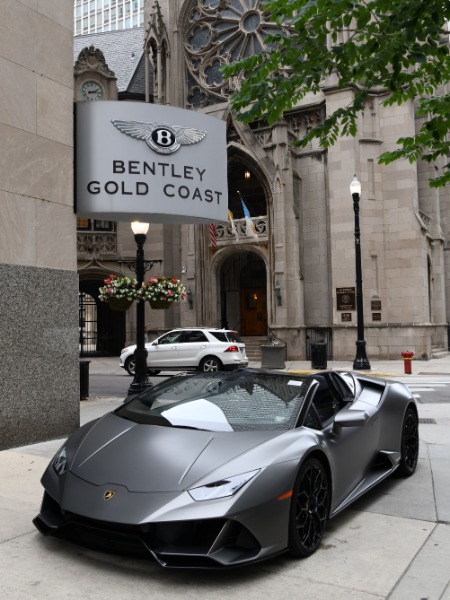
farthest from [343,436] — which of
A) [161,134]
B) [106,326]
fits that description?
[106,326]

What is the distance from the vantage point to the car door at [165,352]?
63.5ft

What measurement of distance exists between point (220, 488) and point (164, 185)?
6.75 m

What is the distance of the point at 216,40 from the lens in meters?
32.1

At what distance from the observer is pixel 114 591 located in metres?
3.31

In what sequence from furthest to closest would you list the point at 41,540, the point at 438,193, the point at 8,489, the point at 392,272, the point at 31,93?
1. the point at 438,193
2. the point at 392,272
3. the point at 31,93
4. the point at 8,489
5. the point at 41,540

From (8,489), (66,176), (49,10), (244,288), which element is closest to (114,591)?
(8,489)

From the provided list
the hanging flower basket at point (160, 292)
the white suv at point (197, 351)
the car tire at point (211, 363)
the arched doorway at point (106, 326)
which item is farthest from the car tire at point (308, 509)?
the arched doorway at point (106, 326)

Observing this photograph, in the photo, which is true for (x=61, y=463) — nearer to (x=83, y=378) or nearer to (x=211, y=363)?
(x=83, y=378)

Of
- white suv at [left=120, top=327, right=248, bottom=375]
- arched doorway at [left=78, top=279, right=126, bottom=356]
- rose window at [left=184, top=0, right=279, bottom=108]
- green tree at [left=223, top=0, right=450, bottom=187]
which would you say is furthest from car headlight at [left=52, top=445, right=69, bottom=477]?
rose window at [left=184, top=0, right=279, bottom=108]

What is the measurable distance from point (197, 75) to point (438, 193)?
48.6 feet

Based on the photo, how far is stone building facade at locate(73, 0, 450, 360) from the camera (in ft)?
81.3

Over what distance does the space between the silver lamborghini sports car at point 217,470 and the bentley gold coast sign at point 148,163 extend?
4.58 m

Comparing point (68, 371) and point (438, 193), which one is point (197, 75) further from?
point (68, 371)

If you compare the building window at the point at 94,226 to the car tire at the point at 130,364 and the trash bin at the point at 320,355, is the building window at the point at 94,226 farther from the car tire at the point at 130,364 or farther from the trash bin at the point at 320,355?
the trash bin at the point at 320,355
